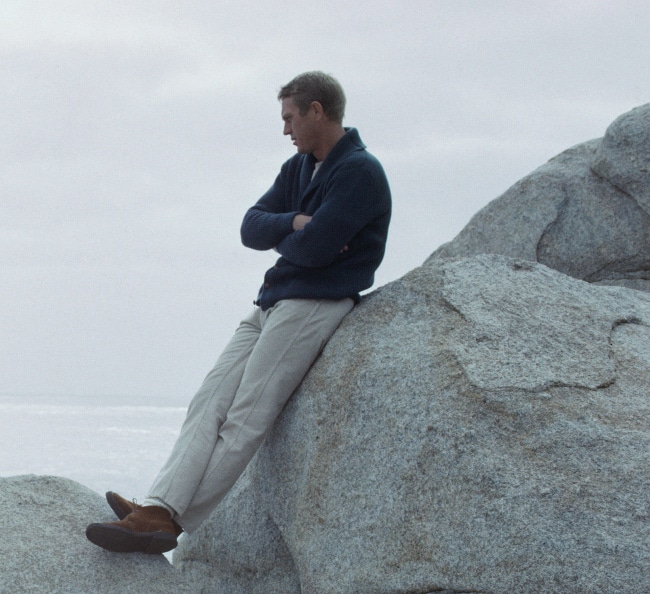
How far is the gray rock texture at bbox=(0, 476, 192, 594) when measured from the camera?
5250 mm

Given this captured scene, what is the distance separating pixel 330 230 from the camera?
541cm

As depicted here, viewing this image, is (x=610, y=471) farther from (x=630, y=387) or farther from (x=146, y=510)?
(x=146, y=510)

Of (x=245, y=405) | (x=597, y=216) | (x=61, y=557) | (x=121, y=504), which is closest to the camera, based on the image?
(x=61, y=557)

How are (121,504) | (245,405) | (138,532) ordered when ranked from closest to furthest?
(138,532) < (121,504) < (245,405)

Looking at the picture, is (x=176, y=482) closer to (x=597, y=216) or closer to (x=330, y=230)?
(x=330, y=230)

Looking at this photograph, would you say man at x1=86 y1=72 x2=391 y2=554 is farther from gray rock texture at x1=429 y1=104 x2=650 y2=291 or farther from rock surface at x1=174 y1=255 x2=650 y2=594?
gray rock texture at x1=429 y1=104 x2=650 y2=291

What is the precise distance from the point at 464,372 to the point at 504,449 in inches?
21.8

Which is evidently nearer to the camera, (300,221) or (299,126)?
(300,221)

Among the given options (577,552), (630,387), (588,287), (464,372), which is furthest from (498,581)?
(588,287)

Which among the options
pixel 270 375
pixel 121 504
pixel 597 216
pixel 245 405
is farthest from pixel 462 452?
pixel 597 216

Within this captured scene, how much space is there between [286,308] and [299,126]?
4.16ft

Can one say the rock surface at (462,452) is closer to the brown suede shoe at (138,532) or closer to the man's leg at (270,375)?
the man's leg at (270,375)

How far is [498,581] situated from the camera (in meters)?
4.36

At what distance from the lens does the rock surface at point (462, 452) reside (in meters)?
4.33
